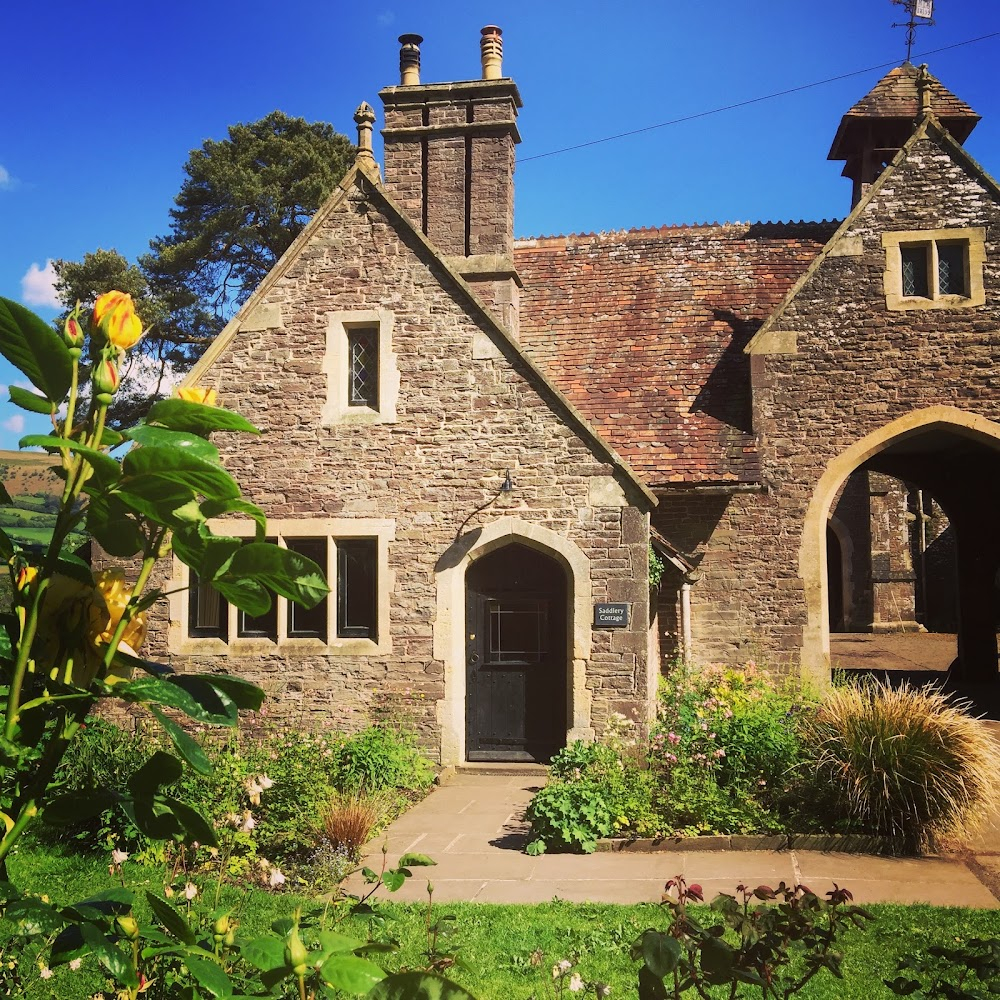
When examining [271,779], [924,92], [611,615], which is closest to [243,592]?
[271,779]

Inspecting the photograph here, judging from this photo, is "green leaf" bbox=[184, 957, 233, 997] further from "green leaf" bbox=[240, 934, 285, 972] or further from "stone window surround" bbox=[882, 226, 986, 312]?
"stone window surround" bbox=[882, 226, 986, 312]

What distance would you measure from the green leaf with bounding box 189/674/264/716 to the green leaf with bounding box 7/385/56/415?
491 millimetres

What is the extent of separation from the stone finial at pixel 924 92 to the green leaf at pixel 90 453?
15376 millimetres

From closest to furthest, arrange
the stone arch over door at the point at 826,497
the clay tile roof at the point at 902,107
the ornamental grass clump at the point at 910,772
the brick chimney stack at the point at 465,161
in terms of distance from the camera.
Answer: the ornamental grass clump at the point at 910,772, the stone arch over door at the point at 826,497, the brick chimney stack at the point at 465,161, the clay tile roof at the point at 902,107

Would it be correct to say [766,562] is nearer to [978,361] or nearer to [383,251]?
[978,361]

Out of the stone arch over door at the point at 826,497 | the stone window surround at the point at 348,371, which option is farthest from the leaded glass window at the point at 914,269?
the stone window surround at the point at 348,371

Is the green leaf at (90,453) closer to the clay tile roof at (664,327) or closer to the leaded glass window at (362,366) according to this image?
the leaded glass window at (362,366)

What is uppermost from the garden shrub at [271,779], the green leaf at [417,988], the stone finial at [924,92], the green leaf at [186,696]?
the stone finial at [924,92]

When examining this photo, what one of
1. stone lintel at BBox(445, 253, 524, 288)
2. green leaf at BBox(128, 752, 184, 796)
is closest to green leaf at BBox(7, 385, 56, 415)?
green leaf at BBox(128, 752, 184, 796)

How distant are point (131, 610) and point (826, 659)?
13.0 metres

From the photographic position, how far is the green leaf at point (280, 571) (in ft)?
5.01

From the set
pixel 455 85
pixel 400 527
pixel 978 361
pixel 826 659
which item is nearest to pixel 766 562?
pixel 826 659

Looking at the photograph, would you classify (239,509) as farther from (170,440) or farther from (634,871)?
(634,871)

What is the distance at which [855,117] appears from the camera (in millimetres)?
18844
